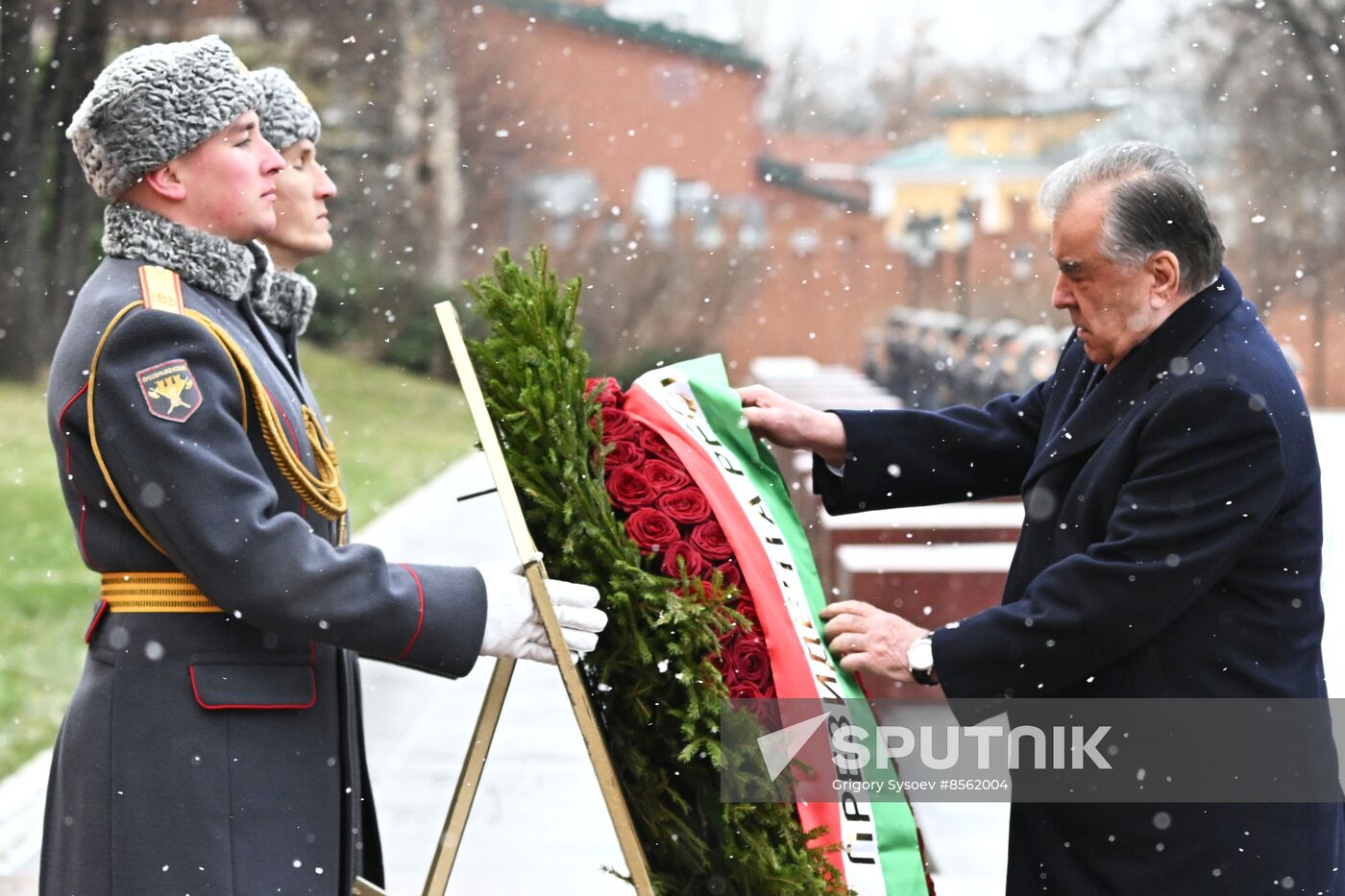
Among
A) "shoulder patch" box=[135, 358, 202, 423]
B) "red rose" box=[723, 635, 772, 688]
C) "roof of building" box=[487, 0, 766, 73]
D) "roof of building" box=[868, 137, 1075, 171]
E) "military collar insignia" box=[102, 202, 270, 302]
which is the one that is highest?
"roof of building" box=[487, 0, 766, 73]

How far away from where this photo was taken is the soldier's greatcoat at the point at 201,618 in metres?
2.35

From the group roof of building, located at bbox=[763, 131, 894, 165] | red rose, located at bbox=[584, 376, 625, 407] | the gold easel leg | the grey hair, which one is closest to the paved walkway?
the gold easel leg

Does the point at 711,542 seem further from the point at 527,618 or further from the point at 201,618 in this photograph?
the point at 201,618

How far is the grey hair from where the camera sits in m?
2.63

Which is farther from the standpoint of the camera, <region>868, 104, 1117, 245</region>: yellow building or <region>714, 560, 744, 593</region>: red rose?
<region>868, 104, 1117, 245</region>: yellow building

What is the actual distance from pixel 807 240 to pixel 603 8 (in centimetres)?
535

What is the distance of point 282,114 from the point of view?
11.2 ft

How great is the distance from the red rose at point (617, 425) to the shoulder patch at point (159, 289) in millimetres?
771

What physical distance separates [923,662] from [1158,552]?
1.51 feet

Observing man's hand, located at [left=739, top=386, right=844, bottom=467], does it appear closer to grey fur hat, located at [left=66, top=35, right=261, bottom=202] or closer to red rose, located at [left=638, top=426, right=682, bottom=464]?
red rose, located at [left=638, top=426, right=682, bottom=464]

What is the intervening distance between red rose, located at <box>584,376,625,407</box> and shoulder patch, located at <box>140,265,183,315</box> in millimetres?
717

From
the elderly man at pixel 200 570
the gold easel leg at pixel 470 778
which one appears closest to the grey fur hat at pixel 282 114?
the elderly man at pixel 200 570

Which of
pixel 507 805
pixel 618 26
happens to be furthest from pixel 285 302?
pixel 618 26

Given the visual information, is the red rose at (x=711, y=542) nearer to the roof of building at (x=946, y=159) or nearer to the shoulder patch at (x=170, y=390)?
the shoulder patch at (x=170, y=390)
